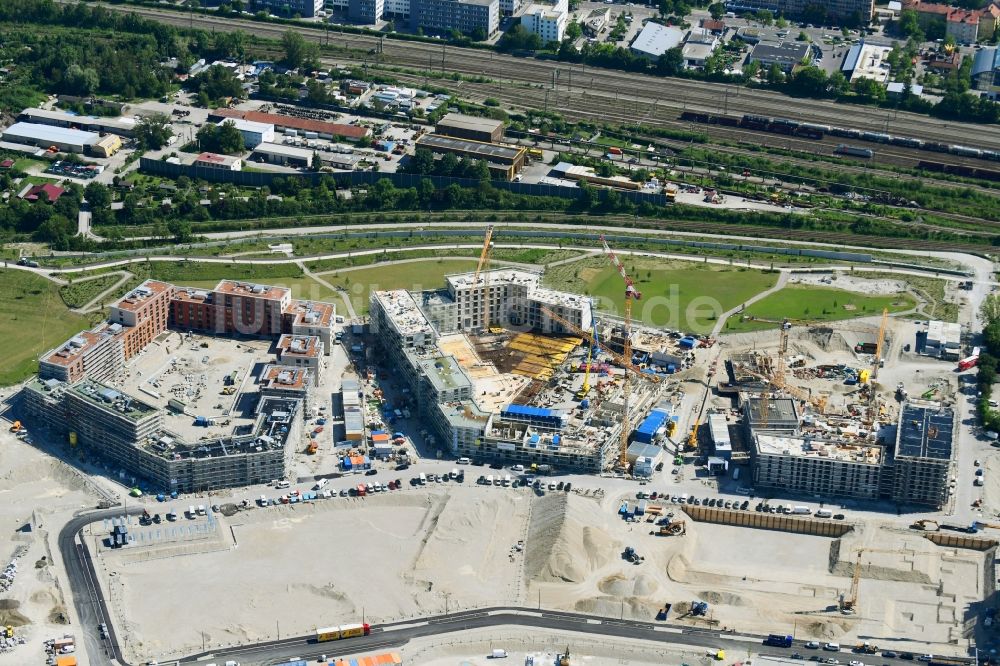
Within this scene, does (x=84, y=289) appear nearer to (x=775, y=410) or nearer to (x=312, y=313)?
(x=312, y=313)

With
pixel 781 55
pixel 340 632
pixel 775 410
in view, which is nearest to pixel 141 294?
pixel 340 632

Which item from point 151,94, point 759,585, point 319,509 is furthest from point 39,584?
point 151,94

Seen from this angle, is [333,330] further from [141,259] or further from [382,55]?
[382,55]

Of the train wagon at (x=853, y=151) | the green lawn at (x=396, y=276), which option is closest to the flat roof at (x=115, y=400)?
the green lawn at (x=396, y=276)

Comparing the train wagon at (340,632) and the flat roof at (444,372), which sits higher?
the flat roof at (444,372)

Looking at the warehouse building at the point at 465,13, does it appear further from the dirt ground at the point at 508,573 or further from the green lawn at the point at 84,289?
the dirt ground at the point at 508,573

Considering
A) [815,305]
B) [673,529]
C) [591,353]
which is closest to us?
[673,529]
